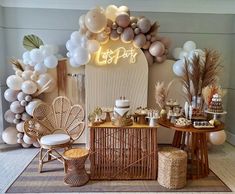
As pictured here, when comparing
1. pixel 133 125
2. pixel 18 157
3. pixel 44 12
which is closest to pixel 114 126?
pixel 133 125

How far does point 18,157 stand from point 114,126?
1.88 m

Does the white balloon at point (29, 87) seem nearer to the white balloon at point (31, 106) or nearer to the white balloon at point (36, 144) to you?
the white balloon at point (31, 106)

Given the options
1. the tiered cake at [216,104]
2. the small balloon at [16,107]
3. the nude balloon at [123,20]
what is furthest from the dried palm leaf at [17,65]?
the tiered cake at [216,104]

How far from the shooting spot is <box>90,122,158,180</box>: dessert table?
294 centimetres

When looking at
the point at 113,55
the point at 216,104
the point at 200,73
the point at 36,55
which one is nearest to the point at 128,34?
the point at 113,55

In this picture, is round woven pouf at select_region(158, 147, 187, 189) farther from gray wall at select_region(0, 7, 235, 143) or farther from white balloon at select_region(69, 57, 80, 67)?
gray wall at select_region(0, 7, 235, 143)

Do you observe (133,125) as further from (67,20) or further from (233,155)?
(67,20)

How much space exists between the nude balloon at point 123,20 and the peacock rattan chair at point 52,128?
1462mm

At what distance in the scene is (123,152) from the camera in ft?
9.83

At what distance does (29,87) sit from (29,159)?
45.6 inches

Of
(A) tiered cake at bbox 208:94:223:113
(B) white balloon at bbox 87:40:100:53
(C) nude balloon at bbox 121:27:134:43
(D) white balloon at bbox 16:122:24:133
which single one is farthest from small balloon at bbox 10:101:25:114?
(A) tiered cake at bbox 208:94:223:113

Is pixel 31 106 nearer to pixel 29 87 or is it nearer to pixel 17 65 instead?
pixel 29 87

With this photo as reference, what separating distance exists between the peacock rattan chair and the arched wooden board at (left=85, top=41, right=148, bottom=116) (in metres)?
0.44

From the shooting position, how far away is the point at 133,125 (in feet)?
9.75
